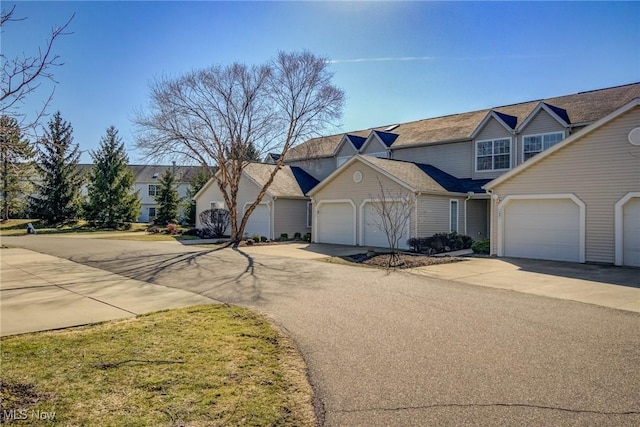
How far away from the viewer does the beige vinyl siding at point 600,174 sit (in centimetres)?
1430

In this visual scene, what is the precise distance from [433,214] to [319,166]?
12984 millimetres

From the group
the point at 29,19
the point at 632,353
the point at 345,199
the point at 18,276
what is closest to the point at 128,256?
the point at 18,276

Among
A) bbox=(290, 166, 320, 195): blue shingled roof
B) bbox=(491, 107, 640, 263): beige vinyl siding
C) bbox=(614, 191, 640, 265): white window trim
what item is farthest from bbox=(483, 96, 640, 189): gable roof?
bbox=(290, 166, 320, 195): blue shingled roof

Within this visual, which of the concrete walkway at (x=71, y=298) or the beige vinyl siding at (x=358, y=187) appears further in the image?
the beige vinyl siding at (x=358, y=187)

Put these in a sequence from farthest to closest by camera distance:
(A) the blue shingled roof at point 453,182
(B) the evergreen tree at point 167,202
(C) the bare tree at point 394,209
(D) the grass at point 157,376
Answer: (B) the evergreen tree at point 167,202
(A) the blue shingled roof at point 453,182
(C) the bare tree at point 394,209
(D) the grass at point 157,376

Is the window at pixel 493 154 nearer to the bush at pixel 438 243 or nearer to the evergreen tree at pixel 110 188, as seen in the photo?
the bush at pixel 438 243

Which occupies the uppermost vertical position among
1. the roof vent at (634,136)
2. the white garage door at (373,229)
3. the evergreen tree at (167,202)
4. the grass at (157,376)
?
the roof vent at (634,136)

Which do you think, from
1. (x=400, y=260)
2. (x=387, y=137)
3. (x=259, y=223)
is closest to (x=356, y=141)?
(x=387, y=137)

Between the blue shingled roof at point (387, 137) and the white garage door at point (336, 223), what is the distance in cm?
672

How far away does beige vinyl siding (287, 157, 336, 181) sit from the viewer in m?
31.4

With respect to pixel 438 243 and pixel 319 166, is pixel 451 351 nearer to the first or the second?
pixel 438 243

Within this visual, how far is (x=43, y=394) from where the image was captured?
4.23 meters

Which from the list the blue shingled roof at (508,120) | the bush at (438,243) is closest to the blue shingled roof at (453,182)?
the bush at (438,243)

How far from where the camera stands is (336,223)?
24062 millimetres
